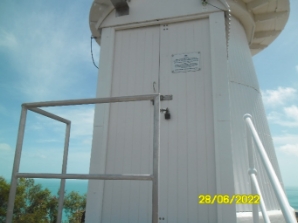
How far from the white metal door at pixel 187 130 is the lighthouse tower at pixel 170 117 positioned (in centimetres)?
1

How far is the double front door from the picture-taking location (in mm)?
2561

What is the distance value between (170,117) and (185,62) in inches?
29.1

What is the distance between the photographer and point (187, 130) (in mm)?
2730

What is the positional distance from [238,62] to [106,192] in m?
3.34

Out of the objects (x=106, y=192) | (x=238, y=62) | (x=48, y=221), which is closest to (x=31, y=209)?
(x=48, y=221)

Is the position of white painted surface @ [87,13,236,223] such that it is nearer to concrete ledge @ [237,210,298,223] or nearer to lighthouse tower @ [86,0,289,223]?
lighthouse tower @ [86,0,289,223]

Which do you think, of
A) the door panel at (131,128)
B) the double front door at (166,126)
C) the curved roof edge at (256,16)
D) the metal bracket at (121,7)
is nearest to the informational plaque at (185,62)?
the double front door at (166,126)

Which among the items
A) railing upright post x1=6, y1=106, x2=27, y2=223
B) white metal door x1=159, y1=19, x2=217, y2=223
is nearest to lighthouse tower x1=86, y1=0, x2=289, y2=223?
white metal door x1=159, y1=19, x2=217, y2=223

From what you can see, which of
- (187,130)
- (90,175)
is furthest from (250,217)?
(90,175)

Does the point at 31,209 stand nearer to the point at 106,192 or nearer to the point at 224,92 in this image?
the point at 106,192

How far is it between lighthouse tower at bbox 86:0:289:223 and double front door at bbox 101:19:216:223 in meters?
0.01

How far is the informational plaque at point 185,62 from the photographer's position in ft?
9.55
